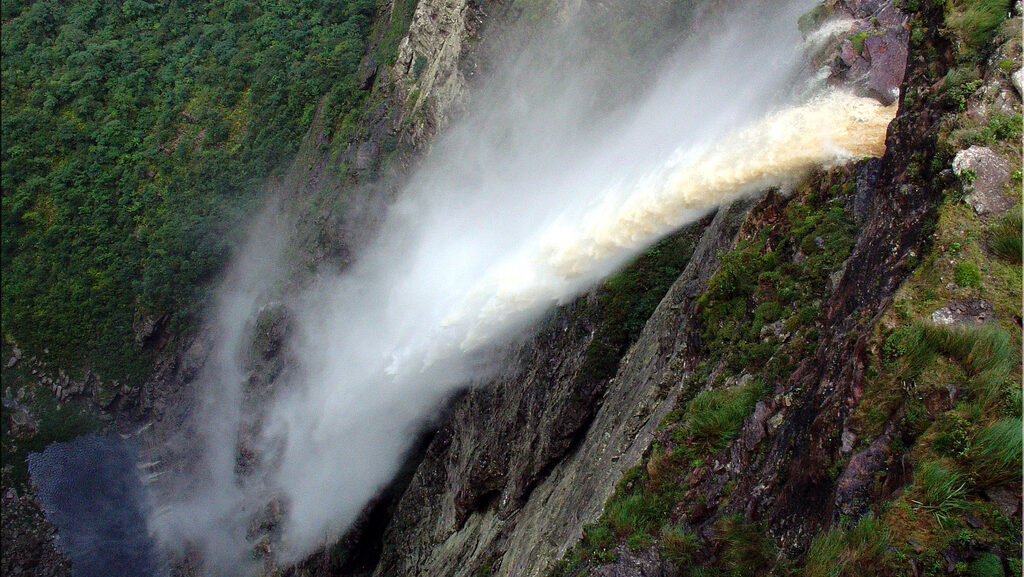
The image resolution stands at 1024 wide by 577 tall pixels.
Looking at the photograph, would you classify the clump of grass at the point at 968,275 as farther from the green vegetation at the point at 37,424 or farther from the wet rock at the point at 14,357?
the wet rock at the point at 14,357

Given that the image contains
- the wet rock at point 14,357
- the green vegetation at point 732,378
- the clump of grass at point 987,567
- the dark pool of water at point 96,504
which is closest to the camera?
the clump of grass at point 987,567

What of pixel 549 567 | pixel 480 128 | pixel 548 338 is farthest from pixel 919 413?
pixel 480 128

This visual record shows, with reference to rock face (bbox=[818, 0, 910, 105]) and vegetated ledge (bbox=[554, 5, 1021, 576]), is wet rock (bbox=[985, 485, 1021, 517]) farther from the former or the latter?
rock face (bbox=[818, 0, 910, 105])

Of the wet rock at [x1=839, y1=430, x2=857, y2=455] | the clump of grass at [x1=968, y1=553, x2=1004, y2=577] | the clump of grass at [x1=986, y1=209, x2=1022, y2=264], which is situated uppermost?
the clump of grass at [x1=986, y1=209, x2=1022, y2=264]

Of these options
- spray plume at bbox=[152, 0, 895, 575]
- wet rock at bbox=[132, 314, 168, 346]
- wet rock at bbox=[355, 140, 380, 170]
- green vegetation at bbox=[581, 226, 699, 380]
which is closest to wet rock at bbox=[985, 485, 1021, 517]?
spray plume at bbox=[152, 0, 895, 575]

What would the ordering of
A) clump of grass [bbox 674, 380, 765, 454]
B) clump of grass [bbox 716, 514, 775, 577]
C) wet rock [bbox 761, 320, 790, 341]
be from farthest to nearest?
wet rock [bbox 761, 320, 790, 341], clump of grass [bbox 674, 380, 765, 454], clump of grass [bbox 716, 514, 775, 577]

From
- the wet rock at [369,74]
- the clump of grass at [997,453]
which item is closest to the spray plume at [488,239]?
the clump of grass at [997,453]

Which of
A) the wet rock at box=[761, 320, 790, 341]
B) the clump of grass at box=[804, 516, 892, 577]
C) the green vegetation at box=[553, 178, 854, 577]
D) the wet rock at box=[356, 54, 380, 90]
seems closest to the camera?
the clump of grass at box=[804, 516, 892, 577]
